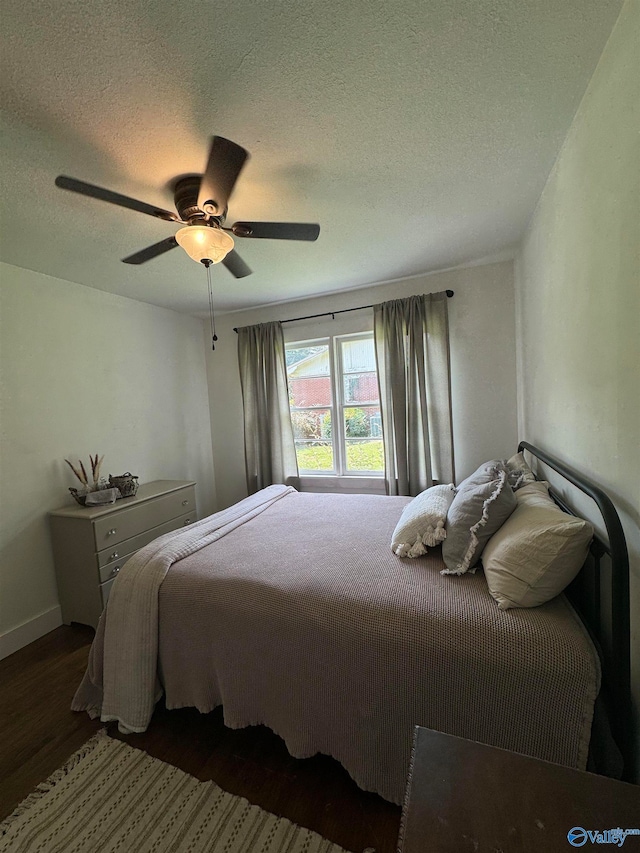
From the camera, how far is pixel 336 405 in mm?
3561

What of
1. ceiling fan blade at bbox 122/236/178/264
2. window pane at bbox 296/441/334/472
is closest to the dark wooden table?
ceiling fan blade at bbox 122/236/178/264

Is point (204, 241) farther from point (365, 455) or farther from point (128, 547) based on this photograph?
point (365, 455)

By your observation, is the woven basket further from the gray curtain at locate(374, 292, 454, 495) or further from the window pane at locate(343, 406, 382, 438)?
the gray curtain at locate(374, 292, 454, 495)

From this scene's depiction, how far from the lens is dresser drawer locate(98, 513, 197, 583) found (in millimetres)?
2307

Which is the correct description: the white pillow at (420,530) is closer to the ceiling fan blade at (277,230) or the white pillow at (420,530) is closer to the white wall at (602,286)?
the white wall at (602,286)

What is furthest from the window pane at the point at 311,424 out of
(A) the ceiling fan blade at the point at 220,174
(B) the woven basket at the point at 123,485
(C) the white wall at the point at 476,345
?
(A) the ceiling fan blade at the point at 220,174

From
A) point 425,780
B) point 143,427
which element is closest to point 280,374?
point 143,427

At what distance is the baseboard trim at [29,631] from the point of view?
7.14ft

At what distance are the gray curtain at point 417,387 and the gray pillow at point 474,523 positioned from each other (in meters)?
1.54

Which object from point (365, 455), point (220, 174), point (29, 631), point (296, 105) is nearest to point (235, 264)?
point (220, 174)

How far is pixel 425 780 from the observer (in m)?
0.68

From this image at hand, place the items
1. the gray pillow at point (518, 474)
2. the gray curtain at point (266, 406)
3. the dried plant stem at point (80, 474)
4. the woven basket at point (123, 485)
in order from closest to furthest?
1. the gray pillow at point (518, 474)
2. the dried plant stem at point (80, 474)
3. the woven basket at point (123, 485)
4. the gray curtain at point (266, 406)

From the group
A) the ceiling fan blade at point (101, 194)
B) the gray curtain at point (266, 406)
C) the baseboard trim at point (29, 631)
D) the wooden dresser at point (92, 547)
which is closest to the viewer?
the ceiling fan blade at point (101, 194)

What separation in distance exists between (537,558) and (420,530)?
561mm
